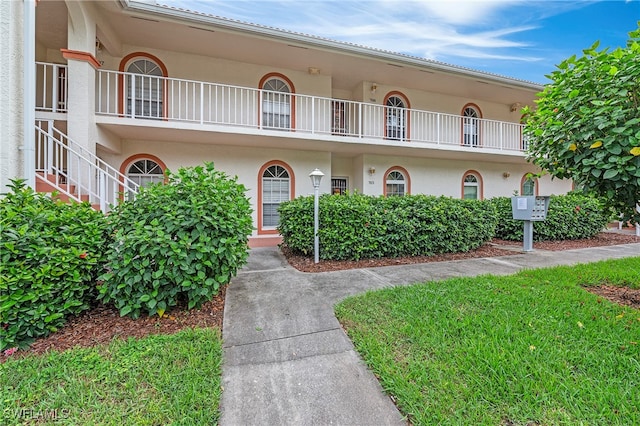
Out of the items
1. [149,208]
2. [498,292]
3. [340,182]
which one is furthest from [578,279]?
[340,182]

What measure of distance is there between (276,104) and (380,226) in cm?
595

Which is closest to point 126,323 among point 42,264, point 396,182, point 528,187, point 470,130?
point 42,264

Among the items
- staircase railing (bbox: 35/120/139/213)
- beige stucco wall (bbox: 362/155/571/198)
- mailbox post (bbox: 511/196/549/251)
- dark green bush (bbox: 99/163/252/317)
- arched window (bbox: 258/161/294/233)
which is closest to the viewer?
dark green bush (bbox: 99/163/252/317)

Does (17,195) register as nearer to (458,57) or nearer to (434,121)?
(434,121)

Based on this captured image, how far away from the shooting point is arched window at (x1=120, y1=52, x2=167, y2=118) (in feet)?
26.9

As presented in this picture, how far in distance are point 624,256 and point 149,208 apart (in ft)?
34.0

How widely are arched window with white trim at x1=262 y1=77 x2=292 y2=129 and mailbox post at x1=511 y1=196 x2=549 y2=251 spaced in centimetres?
737

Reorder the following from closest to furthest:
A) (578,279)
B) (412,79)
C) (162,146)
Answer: (578,279) < (162,146) < (412,79)

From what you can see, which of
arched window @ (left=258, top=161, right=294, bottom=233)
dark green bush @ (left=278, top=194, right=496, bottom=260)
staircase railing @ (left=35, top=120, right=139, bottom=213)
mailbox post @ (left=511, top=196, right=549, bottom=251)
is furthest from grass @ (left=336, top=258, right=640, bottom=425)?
arched window @ (left=258, top=161, right=294, bottom=233)

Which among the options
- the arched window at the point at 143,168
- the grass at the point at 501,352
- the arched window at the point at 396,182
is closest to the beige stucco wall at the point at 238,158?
the arched window at the point at 143,168

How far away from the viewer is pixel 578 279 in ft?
15.9

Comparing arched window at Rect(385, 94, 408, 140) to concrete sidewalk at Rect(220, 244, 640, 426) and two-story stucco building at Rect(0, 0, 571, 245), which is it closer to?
two-story stucco building at Rect(0, 0, 571, 245)

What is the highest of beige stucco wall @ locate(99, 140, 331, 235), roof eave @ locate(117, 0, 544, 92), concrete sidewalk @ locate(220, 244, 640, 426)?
roof eave @ locate(117, 0, 544, 92)

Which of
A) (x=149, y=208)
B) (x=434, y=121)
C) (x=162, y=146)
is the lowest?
(x=149, y=208)
